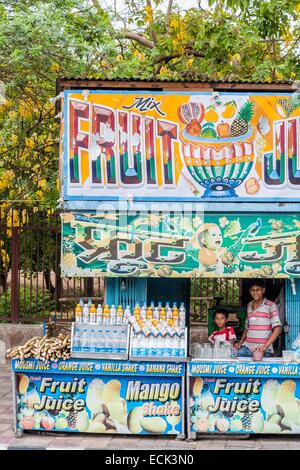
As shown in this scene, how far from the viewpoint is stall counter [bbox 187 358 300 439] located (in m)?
7.62

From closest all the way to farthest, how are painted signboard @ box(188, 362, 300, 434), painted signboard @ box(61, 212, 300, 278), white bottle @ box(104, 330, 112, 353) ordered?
painted signboard @ box(188, 362, 300, 434), white bottle @ box(104, 330, 112, 353), painted signboard @ box(61, 212, 300, 278)

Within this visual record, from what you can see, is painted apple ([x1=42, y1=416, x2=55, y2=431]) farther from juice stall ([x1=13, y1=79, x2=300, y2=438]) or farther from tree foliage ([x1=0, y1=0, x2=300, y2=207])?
tree foliage ([x1=0, y1=0, x2=300, y2=207])

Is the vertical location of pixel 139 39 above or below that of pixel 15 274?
above

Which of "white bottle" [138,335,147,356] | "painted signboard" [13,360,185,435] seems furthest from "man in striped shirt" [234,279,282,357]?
"white bottle" [138,335,147,356]

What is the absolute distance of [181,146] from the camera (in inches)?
313

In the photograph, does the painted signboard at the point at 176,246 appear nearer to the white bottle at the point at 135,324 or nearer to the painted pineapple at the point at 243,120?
the white bottle at the point at 135,324

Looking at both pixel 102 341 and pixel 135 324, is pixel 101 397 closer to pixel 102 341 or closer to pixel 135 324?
pixel 102 341

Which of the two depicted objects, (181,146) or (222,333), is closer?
(181,146)

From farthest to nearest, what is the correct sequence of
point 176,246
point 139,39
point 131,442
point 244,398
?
point 139,39, point 176,246, point 244,398, point 131,442

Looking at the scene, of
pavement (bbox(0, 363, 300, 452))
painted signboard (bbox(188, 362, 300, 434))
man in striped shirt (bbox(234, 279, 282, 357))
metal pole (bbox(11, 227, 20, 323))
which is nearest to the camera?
pavement (bbox(0, 363, 300, 452))

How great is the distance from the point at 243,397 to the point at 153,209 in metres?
2.26

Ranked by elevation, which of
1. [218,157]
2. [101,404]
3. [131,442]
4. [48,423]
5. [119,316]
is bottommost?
[131,442]

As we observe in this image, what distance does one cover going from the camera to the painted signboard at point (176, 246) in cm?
788

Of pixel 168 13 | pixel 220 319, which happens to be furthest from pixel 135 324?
pixel 168 13
